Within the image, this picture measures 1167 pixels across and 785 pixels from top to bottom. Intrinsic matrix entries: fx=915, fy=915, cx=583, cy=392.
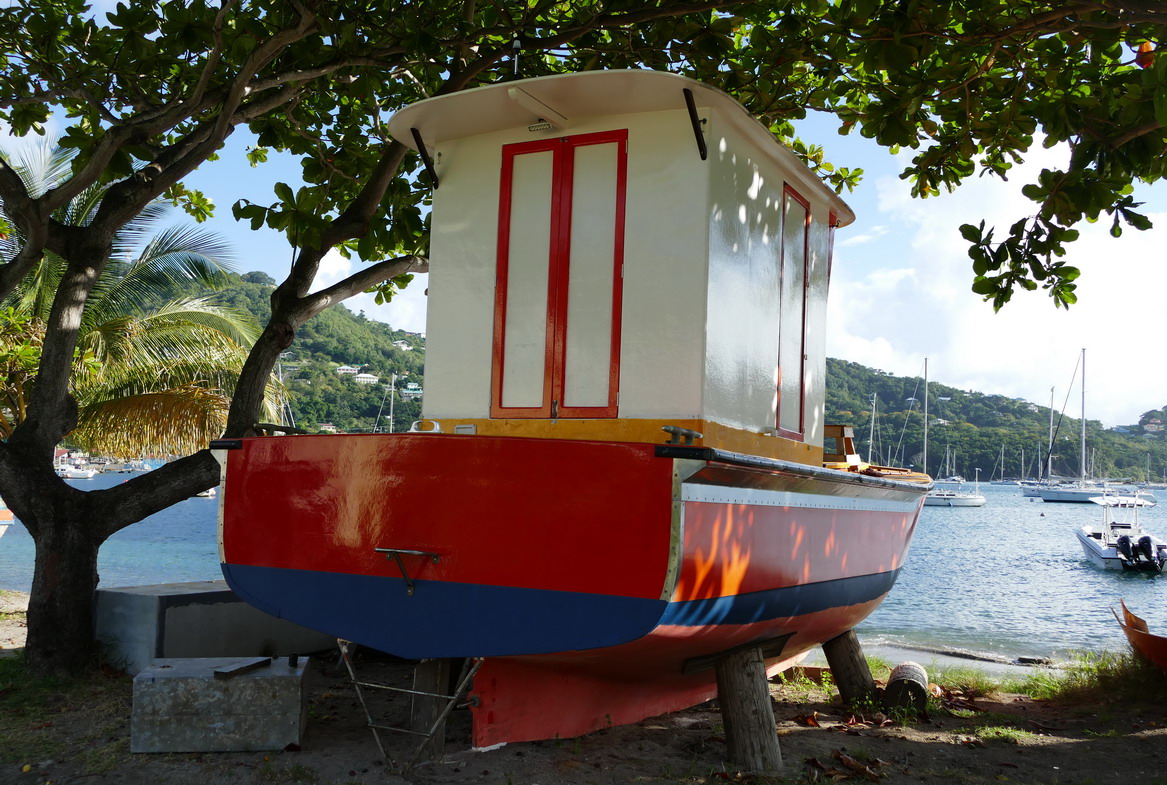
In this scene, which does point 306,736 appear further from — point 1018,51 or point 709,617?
point 1018,51

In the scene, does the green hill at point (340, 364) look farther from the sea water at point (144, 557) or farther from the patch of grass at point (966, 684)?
the patch of grass at point (966, 684)

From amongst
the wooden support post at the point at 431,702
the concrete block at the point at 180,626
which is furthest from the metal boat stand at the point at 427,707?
the concrete block at the point at 180,626

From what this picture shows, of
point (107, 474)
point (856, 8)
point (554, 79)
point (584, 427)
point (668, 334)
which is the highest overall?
point (856, 8)

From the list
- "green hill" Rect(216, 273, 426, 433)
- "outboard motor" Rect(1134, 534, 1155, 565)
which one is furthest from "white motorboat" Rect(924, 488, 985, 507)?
"green hill" Rect(216, 273, 426, 433)

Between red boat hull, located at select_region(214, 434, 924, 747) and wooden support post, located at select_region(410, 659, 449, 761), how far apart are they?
256mm

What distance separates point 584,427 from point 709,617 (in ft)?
3.70

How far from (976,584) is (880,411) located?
38151 mm

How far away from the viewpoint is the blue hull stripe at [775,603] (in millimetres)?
4102

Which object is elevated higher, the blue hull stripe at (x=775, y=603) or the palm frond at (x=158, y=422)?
the palm frond at (x=158, y=422)

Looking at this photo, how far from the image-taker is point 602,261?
15.8ft

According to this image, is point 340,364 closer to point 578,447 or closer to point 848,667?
point 848,667

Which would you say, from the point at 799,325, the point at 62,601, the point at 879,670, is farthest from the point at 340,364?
the point at 799,325

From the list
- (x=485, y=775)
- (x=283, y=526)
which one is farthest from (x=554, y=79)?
(x=485, y=775)

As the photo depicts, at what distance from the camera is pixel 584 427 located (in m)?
4.70
